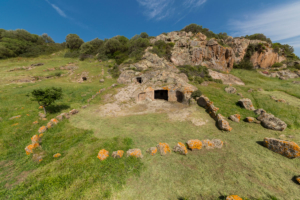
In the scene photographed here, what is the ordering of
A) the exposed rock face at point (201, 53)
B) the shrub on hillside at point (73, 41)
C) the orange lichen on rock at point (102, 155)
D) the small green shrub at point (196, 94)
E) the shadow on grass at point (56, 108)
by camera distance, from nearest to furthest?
1. the orange lichen on rock at point (102, 155)
2. the shadow on grass at point (56, 108)
3. the small green shrub at point (196, 94)
4. the exposed rock face at point (201, 53)
5. the shrub on hillside at point (73, 41)

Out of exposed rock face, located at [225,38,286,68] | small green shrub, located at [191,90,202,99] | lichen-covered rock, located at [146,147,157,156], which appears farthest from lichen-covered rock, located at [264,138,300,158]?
exposed rock face, located at [225,38,286,68]

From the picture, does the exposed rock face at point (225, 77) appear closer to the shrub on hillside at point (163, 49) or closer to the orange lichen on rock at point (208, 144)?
the shrub on hillside at point (163, 49)

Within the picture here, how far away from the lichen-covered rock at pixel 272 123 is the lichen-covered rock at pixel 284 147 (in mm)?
3282

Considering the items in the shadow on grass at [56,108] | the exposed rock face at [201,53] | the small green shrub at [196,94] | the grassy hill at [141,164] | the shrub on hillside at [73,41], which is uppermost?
the shrub on hillside at [73,41]

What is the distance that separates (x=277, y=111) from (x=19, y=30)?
96417mm

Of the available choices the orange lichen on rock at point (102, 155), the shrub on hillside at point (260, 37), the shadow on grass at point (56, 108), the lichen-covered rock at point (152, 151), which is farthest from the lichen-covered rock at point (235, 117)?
the shrub on hillside at point (260, 37)

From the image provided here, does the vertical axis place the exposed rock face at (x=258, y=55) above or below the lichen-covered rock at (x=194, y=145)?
above

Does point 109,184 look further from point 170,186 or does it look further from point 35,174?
point 35,174

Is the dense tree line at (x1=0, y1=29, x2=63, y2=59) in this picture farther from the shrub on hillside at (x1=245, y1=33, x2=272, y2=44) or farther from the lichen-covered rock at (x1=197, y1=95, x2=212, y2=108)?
the shrub on hillside at (x1=245, y1=33, x2=272, y2=44)

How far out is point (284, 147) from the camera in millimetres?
6625

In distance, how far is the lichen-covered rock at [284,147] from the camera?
6.30 metres

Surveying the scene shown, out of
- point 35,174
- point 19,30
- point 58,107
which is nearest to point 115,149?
point 35,174

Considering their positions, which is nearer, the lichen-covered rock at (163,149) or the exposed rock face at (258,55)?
the lichen-covered rock at (163,149)

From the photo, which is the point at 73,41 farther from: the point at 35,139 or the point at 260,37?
the point at 260,37
